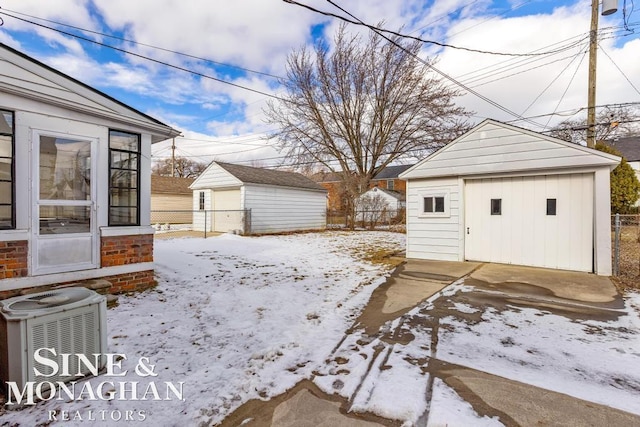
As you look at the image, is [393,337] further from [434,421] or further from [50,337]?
[50,337]

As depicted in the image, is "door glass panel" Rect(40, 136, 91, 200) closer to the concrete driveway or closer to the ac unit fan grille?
the ac unit fan grille

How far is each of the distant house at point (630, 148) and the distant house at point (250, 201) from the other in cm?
2555

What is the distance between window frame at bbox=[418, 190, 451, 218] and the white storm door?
283 inches

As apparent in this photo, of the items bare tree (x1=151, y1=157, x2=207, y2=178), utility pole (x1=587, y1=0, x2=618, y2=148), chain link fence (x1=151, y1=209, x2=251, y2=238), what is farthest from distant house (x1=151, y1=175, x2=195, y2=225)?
utility pole (x1=587, y1=0, x2=618, y2=148)

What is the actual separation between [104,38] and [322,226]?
1447 cm

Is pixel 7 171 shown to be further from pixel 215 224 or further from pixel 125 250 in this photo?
pixel 215 224

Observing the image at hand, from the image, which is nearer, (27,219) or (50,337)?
(50,337)

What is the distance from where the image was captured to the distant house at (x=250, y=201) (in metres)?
14.7

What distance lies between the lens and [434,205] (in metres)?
7.96

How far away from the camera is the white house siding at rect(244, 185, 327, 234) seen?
591 inches

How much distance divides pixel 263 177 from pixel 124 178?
11.5 metres

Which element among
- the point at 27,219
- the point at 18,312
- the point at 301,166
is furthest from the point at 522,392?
the point at 301,166

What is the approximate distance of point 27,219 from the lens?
12.8 ft

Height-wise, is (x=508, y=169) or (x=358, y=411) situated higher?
(x=508, y=169)
